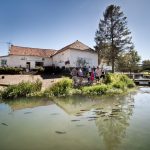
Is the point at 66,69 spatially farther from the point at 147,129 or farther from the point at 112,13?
A: the point at 147,129

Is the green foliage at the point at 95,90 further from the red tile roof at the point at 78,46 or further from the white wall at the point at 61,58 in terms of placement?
the red tile roof at the point at 78,46

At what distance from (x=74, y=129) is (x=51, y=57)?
34638 millimetres

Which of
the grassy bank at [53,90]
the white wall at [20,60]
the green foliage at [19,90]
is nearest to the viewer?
the green foliage at [19,90]

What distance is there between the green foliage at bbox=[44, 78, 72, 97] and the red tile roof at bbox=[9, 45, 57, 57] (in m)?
23.1

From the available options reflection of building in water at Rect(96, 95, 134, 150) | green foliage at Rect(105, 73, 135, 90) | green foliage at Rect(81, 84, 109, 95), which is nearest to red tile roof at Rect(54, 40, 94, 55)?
green foliage at Rect(105, 73, 135, 90)

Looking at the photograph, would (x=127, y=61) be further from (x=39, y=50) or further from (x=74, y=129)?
(x=74, y=129)

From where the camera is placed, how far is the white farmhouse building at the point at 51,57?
3394 cm

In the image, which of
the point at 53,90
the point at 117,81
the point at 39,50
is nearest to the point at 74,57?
the point at 39,50

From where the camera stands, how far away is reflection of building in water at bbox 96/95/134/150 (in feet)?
20.1

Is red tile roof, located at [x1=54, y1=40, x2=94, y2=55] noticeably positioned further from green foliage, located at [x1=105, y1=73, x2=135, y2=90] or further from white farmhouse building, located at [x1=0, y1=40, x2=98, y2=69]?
green foliage, located at [x1=105, y1=73, x2=135, y2=90]

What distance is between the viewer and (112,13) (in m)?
38.2

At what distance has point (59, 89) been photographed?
54.2 feet

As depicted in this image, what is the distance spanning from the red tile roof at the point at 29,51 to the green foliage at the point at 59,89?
908 inches

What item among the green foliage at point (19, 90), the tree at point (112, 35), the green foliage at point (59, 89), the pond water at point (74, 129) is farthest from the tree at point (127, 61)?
the pond water at point (74, 129)
